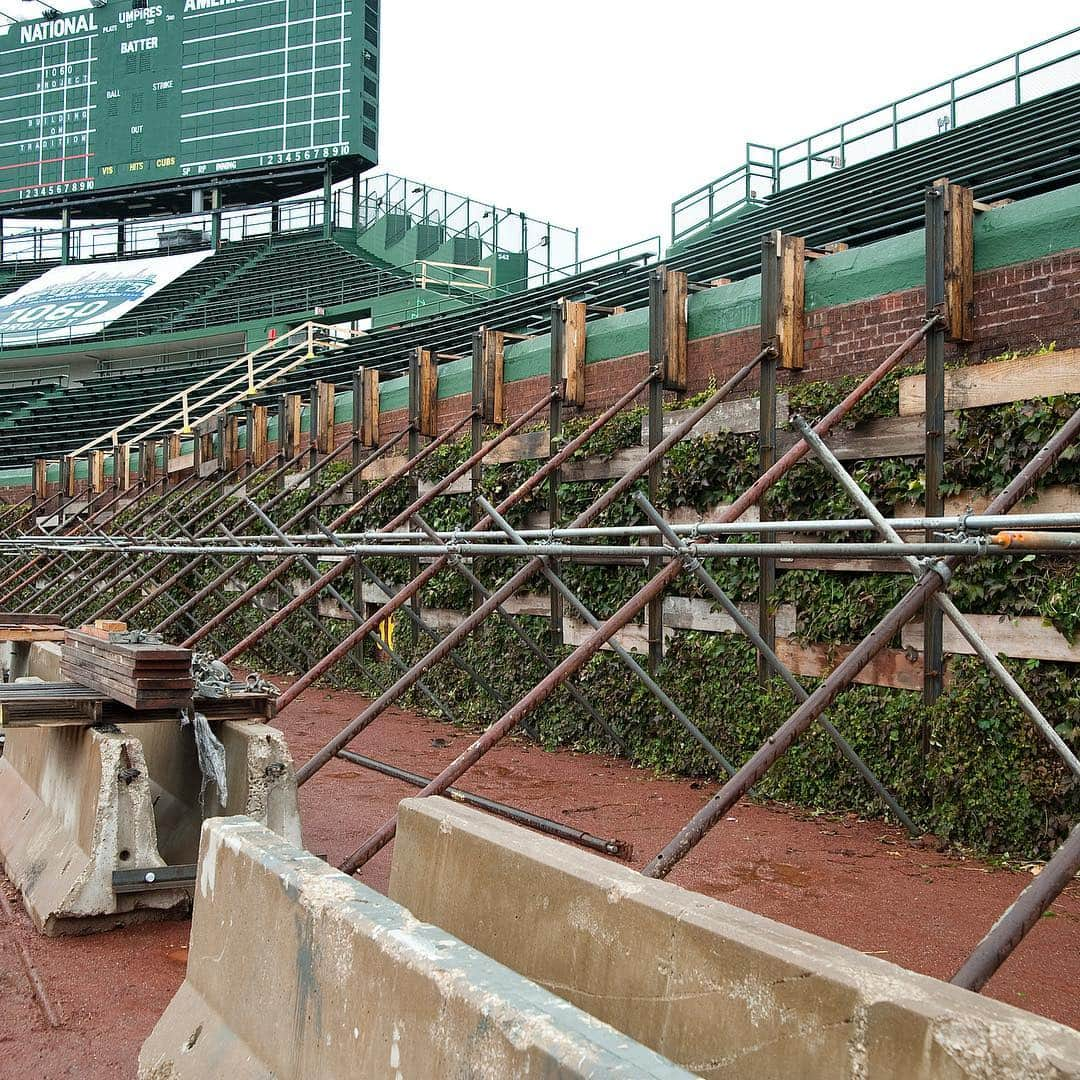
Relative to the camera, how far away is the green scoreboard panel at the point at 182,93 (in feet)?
135

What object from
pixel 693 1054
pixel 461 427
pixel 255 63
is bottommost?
pixel 693 1054

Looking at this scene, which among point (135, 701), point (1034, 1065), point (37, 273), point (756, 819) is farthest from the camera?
point (37, 273)

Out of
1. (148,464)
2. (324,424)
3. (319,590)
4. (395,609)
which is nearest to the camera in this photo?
(395,609)

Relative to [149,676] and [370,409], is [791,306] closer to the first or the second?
[149,676]

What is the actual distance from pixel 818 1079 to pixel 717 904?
25.9 inches

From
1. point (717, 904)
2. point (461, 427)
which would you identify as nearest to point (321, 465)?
point (461, 427)

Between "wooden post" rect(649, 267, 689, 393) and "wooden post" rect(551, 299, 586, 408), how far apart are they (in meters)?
1.33

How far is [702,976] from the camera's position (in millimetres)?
3006

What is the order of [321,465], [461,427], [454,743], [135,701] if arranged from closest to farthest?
[135,701] < [454,743] < [461,427] < [321,465]

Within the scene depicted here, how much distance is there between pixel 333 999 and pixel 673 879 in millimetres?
3738

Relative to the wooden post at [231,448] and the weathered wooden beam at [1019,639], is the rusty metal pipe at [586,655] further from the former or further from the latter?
the wooden post at [231,448]

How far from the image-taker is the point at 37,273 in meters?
49.7

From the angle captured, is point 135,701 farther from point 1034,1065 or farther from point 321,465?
point 321,465

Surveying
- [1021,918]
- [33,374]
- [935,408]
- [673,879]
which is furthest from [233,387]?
[1021,918]
